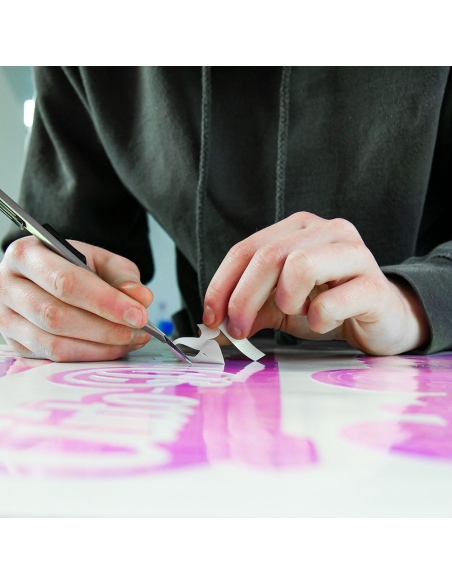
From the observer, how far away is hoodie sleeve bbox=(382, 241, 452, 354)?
0.60 m

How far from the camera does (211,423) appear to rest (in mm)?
298

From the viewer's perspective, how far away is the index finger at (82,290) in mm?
516

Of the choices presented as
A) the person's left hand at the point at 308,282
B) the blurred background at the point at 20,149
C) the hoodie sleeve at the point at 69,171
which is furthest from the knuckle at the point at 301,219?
the blurred background at the point at 20,149

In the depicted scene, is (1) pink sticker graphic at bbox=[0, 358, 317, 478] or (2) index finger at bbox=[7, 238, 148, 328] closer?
(1) pink sticker graphic at bbox=[0, 358, 317, 478]

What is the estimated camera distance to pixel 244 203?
3.00ft

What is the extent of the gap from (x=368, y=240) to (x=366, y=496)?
0.72 meters

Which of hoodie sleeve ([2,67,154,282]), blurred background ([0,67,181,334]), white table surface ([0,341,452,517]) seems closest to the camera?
white table surface ([0,341,452,517])

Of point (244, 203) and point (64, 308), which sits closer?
point (64, 308)

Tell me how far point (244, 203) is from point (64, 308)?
17.7 inches

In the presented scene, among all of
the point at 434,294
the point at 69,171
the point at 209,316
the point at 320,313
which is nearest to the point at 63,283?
the point at 209,316

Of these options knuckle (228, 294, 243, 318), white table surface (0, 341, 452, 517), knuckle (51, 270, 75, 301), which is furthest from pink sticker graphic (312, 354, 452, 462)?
knuckle (51, 270, 75, 301)

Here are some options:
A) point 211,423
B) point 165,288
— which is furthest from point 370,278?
point 165,288

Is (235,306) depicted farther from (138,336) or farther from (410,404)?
(410,404)

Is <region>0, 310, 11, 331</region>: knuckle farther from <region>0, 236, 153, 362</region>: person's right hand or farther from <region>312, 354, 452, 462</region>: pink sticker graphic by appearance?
<region>312, 354, 452, 462</region>: pink sticker graphic
